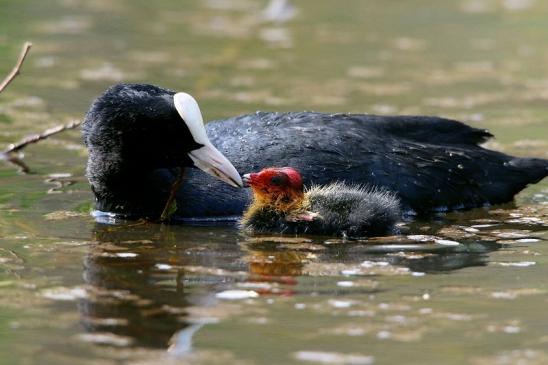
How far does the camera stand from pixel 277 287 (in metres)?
5.13

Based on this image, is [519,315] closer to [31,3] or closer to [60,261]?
[60,261]

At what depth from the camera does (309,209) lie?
6.20 meters

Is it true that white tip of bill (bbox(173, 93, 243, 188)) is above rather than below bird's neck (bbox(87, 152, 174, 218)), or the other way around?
above

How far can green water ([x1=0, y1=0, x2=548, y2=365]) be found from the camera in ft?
14.3

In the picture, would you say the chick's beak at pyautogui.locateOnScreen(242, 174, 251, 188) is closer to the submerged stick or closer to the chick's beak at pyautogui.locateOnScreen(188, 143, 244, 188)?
the chick's beak at pyautogui.locateOnScreen(188, 143, 244, 188)

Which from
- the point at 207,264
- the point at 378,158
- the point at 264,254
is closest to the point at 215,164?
the point at 264,254

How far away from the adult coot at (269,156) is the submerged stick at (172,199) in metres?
0.03

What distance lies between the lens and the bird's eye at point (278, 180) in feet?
20.1

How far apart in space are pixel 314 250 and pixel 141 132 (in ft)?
3.74

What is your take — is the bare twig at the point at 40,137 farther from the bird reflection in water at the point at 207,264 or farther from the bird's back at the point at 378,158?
the bird reflection in water at the point at 207,264

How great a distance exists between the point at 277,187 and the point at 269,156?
0.55 metres

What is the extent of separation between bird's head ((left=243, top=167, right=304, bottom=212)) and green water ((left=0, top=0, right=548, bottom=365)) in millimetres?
208

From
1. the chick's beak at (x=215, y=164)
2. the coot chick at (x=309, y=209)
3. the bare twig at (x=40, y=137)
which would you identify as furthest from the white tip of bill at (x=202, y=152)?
the bare twig at (x=40, y=137)

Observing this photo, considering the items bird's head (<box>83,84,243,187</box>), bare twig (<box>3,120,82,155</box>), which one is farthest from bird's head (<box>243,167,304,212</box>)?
bare twig (<box>3,120,82,155</box>)
